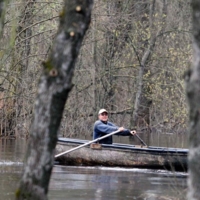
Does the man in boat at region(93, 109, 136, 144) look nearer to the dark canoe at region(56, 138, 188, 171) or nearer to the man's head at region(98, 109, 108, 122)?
the man's head at region(98, 109, 108, 122)

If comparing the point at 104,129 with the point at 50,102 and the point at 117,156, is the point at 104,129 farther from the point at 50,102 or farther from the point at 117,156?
the point at 50,102

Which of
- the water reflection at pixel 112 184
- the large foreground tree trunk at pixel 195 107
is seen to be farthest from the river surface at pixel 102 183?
the large foreground tree trunk at pixel 195 107

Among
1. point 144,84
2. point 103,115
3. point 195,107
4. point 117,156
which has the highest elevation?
point 144,84

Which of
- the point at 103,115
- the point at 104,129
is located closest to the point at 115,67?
the point at 103,115

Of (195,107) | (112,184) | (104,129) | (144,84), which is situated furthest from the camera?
(144,84)

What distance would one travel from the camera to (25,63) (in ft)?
85.8

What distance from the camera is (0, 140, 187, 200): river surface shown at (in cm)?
1312

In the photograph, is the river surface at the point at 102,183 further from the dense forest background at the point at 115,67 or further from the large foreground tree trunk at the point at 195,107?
the dense forest background at the point at 115,67

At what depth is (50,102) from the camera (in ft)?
23.9

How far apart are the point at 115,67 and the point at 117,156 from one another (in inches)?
452

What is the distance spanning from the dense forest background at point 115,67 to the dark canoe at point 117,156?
678cm

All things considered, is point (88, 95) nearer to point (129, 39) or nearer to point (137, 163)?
point (129, 39)

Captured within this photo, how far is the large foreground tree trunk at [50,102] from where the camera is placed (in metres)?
7.25

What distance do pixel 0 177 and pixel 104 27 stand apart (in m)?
13.1
